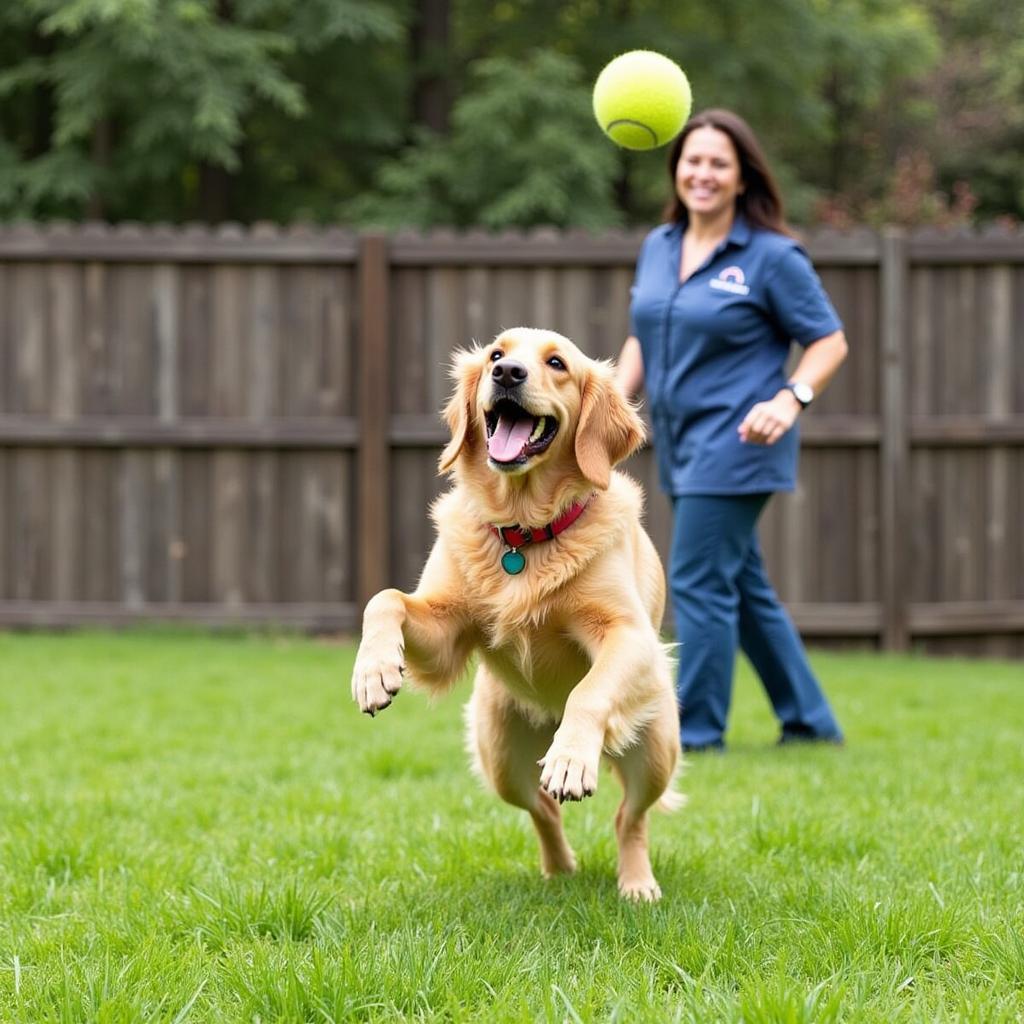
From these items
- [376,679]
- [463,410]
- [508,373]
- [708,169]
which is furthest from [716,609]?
[376,679]

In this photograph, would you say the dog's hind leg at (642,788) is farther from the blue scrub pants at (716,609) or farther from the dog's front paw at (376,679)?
the blue scrub pants at (716,609)

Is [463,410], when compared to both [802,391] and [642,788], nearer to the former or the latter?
[642,788]

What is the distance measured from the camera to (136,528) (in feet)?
27.9

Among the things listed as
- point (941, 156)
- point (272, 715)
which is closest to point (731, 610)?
point (272, 715)

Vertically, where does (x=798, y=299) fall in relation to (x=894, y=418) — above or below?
above

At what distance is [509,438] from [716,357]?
1.95 m

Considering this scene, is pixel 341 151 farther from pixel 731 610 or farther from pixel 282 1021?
pixel 282 1021

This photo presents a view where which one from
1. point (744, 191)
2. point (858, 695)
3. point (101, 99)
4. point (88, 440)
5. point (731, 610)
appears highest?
point (101, 99)

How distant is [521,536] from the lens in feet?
9.99

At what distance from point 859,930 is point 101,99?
12249 millimetres

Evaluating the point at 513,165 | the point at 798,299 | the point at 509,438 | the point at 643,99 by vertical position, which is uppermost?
the point at 513,165

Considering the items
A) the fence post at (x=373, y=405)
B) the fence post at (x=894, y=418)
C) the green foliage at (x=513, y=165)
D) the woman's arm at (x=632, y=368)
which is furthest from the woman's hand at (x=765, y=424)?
the green foliage at (x=513, y=165)

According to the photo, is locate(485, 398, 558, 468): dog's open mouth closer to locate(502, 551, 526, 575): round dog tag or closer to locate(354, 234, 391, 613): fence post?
locate(502, 551, 526, 575): round dog tag

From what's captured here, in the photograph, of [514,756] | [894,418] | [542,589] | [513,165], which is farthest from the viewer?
[513,165]
